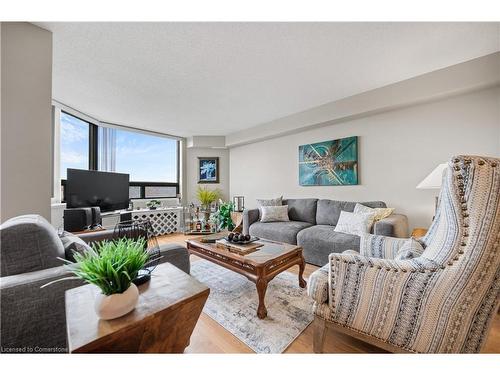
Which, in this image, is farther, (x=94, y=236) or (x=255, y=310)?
(x=94, y=236)

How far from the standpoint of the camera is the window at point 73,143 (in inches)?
128

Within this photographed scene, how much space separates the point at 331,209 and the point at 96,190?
3792 millimetres

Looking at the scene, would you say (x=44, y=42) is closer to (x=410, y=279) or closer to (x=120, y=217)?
(x=120, y=217)

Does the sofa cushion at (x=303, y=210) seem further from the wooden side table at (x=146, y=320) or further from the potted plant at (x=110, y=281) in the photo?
the potted plant at (x=110, y=281)

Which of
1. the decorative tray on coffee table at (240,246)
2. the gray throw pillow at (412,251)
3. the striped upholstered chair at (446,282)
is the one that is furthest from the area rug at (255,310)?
the gray throw pillow at (412,251)

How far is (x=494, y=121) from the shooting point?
7.26 ft

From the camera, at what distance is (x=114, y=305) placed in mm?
717

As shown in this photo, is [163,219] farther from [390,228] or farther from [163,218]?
[390,228]

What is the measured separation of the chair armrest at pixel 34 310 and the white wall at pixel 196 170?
4299 mm

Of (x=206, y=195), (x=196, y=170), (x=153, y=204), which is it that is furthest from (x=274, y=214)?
(x=153, y=204)

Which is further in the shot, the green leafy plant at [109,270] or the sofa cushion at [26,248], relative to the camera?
the sofa cushion at [26,248]

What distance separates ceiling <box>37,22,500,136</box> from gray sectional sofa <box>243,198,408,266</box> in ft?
5.48

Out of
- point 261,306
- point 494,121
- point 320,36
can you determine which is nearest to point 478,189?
point 261,306
